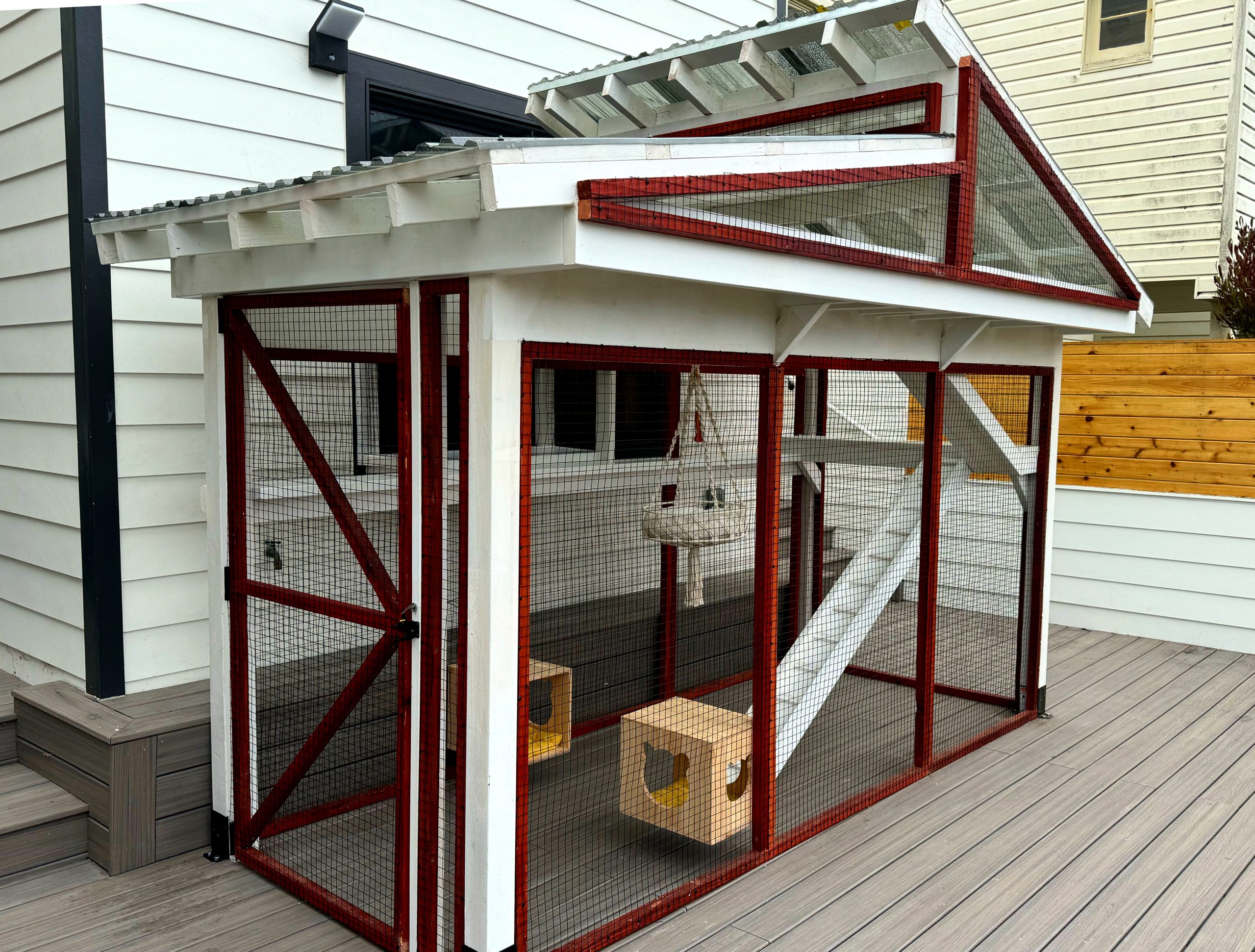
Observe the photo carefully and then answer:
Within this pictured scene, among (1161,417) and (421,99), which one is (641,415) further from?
(1161,417)

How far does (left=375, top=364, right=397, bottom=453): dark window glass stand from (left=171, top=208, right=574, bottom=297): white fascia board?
102cm

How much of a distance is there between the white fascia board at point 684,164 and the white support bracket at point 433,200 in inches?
6.1

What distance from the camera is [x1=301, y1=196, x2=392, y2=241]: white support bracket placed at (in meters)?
2.37

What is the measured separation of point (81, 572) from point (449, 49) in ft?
8.25

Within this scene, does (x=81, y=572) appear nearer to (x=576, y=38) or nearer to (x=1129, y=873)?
(x=576, y=38)

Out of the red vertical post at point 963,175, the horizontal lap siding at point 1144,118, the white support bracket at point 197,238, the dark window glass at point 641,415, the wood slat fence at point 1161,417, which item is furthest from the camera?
the horizontal lap siding at point 1144,118

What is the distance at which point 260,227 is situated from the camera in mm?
2607

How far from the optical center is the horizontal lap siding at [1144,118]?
320 inches

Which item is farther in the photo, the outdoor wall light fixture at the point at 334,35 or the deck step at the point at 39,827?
the outdoor wall light fixture at the point at 334,35

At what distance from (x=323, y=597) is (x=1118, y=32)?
841cm

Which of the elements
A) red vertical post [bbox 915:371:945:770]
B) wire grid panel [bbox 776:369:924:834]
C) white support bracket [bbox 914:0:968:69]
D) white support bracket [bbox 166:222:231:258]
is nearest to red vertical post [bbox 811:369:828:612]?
wire grid panel [bbox 776:369:924:834]

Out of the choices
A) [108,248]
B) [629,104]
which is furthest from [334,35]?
[108,248]

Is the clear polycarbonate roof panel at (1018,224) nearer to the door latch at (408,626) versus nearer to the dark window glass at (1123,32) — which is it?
the door latch at (408,626)

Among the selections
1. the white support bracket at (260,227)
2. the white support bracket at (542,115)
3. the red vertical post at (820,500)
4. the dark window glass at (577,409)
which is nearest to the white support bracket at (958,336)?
the red vertical post at (820,500)
